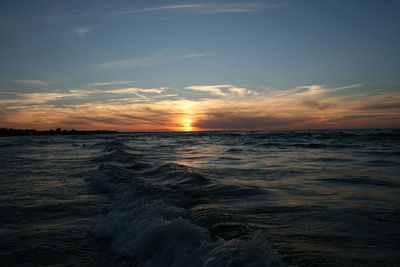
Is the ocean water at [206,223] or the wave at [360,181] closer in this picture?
the ocean water at [206,223]

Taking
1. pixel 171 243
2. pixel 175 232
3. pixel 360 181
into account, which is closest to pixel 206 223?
pixel 175 232

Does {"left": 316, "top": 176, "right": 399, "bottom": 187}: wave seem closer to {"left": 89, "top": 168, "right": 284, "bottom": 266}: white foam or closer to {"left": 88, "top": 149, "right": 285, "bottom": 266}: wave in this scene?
{"left": 88, "top": 149, "right": 285, "bottom": 266}: wave

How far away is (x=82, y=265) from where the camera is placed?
316 cm

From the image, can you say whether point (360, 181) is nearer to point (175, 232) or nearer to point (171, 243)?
point (175, 232)

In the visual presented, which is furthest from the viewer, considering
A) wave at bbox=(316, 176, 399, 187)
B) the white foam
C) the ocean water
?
wave at bbox=(316, 176, 399, 187)

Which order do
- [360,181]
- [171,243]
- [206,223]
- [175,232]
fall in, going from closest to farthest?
[171,243] → [175,232] → [206,223] → [360,181]

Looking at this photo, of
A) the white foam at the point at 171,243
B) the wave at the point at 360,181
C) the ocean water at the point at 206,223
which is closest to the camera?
the white foam at the point at 171,243

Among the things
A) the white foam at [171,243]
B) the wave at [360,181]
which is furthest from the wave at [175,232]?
the wave at [360,181]

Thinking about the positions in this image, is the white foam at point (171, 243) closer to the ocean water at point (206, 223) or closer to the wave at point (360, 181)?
the ocean water at point (206, 223)

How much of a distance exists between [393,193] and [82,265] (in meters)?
6.43

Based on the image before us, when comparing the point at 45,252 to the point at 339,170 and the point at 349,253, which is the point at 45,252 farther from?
the point at 339,170

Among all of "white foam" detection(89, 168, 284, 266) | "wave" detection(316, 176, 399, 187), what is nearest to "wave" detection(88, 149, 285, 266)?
"white foam" detection(89, 168, 284, 266)

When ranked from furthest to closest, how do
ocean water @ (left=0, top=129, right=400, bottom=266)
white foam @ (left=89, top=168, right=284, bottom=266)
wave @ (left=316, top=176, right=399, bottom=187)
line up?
wave @ (left=316, top=176, right=399, bottom=187) < ocean water @ (left=0, top=129, right=400, bottom=266) < white foam @ (left=89, top=168, right=284, bottom=266)

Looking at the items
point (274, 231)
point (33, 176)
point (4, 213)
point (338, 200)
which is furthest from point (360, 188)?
point (33, 176)
